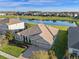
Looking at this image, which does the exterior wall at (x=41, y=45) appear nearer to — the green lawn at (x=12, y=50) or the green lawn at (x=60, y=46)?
the green lawn at (x=60, y=46)

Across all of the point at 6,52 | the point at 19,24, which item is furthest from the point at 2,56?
the point at 19,24

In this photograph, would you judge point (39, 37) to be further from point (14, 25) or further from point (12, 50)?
point (14, 25)

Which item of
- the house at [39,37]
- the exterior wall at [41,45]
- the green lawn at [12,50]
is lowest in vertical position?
the green lawn at [12,50]

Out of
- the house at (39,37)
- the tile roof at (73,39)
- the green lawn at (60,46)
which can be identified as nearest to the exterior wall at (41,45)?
the house at (39,37)

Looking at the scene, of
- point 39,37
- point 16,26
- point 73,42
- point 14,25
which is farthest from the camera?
point 16,26

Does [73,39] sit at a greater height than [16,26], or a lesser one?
greater

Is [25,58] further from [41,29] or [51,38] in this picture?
[41,29]

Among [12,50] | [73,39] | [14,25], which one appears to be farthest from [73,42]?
[14,25]

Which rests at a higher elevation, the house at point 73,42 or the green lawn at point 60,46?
the house at point 73,42

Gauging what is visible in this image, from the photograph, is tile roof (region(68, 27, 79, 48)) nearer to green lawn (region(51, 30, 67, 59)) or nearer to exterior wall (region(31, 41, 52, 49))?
green lawn (region(51, 30, 67, 59))

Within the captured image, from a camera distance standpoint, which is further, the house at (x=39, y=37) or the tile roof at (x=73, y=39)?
the house at (x=39, y=37)
